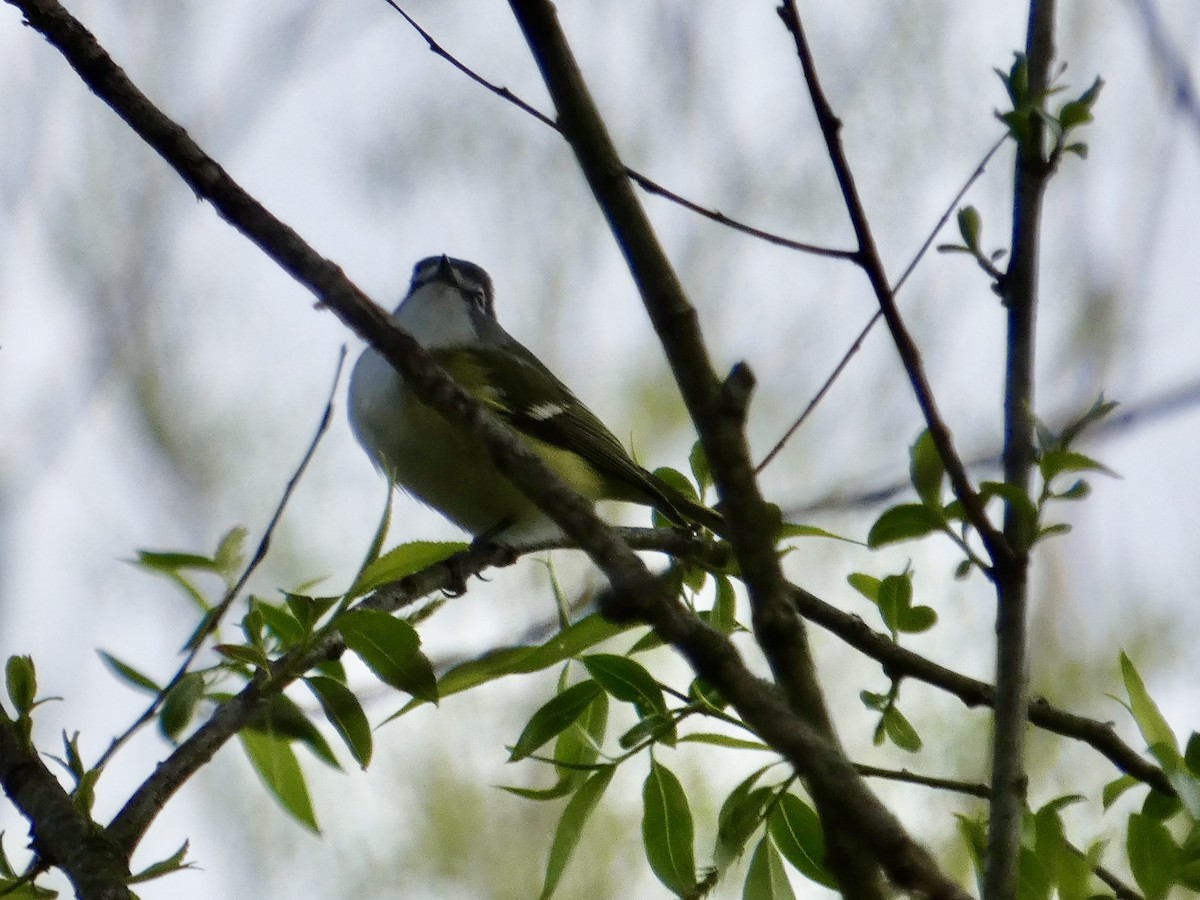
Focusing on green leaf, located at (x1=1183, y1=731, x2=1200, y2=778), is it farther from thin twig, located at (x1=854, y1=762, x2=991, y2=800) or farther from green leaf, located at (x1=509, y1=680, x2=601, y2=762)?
green leaf, located at (x1=509, y1=680, x2=601, y2=762)

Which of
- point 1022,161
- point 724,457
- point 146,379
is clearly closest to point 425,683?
point 724,457

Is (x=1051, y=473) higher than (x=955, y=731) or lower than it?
lower

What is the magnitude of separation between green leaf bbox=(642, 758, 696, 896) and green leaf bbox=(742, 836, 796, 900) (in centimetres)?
11

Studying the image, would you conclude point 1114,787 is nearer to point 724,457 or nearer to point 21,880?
point 724,457

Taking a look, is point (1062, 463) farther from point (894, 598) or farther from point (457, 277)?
point (457, 277)

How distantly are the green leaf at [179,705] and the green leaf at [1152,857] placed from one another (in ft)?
3.84

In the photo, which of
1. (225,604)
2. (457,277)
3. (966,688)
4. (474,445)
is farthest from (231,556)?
(457,277)

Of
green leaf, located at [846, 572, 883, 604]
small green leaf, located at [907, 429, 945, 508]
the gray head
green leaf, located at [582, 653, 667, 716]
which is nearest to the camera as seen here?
small green leaf, located at [907, 429, 945, 508]

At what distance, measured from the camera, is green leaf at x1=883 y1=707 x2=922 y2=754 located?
1858 millimetres

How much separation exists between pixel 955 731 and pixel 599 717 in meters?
5.17

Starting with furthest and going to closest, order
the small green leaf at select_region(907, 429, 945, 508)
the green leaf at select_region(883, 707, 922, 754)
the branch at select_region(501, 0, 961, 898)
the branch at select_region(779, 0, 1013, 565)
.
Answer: the green leaf at select_region(883, 707, 922, 754) < the small green leaf at select_region(907, 429, 945, 508) < the branch at select_region(779, 0, 1013, 565) < the branch at select_region(501, 0, 961, 898)

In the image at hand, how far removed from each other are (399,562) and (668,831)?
0.50 meters

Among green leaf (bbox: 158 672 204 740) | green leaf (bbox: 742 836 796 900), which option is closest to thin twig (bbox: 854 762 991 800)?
green leaf (bbox: 742 836 796 900)

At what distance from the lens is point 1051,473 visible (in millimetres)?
1592
